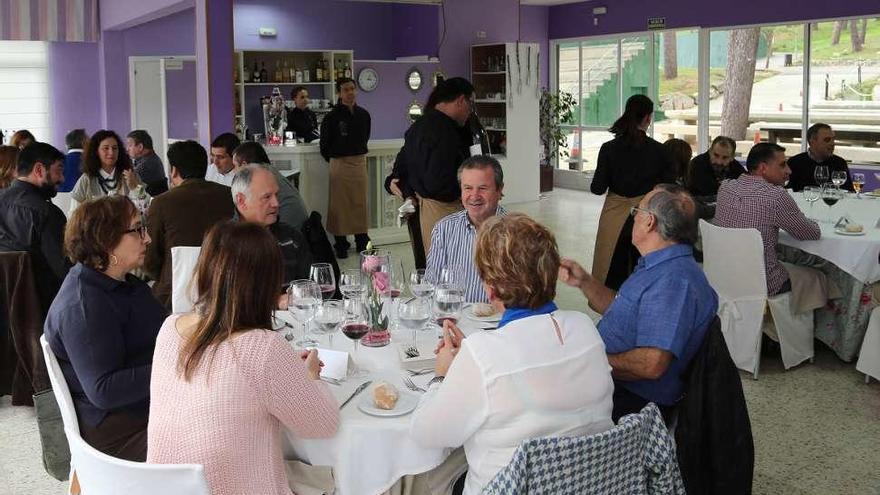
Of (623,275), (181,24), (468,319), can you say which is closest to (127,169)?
(623,275)

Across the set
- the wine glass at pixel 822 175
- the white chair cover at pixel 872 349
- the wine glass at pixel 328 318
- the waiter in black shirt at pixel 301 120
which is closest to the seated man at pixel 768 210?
the white chair cover at pixel 872 349

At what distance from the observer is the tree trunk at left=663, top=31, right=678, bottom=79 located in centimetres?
1340

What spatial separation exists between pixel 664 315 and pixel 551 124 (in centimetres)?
1167

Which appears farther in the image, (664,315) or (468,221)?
(468,221)

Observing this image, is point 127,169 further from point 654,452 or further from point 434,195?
point 654,452

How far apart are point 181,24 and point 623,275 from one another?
916 centimetres

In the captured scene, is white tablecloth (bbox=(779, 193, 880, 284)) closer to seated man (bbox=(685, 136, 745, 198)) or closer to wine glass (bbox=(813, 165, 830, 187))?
wine glass (bbox=(813, 165, 830, 187))

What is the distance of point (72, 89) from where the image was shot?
12672 millimetres

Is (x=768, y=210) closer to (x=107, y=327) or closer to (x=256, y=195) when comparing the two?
(x=256, y=195)

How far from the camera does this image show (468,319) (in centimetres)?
330

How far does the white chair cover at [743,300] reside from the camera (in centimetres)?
493

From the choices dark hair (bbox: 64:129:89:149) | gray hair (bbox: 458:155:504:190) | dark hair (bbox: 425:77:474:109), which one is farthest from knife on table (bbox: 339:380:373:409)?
dark hair (bbox: 64:129:89:149)

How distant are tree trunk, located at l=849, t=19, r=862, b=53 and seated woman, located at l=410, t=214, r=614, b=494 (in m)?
10.5

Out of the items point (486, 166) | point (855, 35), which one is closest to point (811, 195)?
Answer: point (486, 166)
